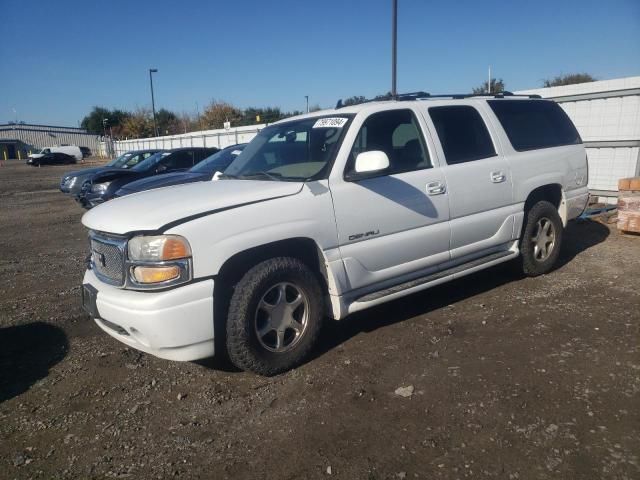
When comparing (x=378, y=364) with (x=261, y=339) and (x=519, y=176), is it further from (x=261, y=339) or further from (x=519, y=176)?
(x=519, y=176)

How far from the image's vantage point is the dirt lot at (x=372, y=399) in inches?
99.7

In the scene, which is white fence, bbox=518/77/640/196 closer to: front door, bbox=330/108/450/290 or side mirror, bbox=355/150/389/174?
front door, bbox=330/108/450/290

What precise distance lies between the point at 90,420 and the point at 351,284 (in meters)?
2.00

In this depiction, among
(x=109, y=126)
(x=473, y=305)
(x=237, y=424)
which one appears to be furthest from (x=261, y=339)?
(x=109, y=126)

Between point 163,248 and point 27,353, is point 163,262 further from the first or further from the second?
point 27,353

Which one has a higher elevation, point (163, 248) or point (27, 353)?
point (163, 248)

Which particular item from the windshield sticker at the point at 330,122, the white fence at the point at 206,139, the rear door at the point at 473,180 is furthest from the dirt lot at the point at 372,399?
the white fence at the point at 206,139

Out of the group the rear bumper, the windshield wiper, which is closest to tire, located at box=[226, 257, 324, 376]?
the windshield wiper

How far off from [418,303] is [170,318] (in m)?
2.61

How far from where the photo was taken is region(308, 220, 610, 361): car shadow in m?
4.17

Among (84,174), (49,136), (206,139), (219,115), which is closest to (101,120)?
(49,136)

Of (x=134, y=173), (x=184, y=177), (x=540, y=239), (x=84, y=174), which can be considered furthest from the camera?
(x=84, y=174)

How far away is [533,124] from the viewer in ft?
17.2

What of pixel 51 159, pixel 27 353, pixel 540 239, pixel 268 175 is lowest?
pixel 27 353
